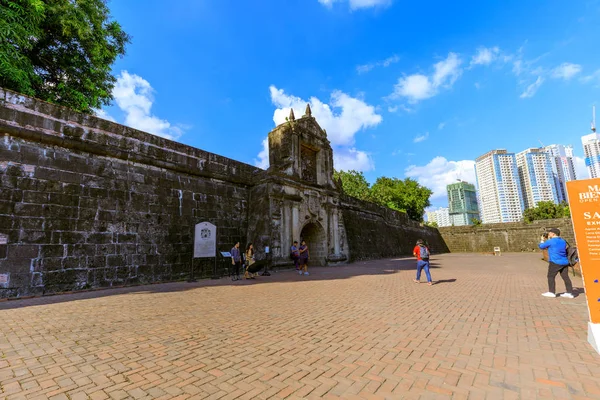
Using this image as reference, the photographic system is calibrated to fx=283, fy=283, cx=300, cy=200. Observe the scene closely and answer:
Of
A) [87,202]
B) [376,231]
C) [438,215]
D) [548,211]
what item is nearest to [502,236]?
[548,211]

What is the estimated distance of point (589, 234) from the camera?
12.3ft

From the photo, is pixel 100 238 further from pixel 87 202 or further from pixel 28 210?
pixel 28 210

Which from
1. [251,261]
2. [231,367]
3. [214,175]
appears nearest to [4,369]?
[231,367]

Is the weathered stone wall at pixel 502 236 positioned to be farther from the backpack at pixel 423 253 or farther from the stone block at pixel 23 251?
the stone block at pixel 23 251

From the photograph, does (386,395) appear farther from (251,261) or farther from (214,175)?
(214,175)

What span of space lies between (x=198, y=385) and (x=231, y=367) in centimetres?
44

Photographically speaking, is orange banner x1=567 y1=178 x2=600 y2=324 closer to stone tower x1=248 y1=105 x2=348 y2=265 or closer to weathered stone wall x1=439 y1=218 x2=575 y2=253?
stone tower x1=248 y1=105 x2=348 y2=265

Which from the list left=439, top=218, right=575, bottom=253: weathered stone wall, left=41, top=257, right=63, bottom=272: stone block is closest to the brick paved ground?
left=41, top=257, right=63, bottom=272: stone block

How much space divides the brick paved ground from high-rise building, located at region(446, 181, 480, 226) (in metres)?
135

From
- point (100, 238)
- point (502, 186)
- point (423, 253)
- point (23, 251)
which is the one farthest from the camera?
point (502, 186)

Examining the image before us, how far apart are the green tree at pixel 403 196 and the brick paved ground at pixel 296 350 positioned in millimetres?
38427

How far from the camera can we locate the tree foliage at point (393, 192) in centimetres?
4251

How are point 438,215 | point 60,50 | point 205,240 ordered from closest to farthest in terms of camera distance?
point 205,240, point 60,50, point 438,215

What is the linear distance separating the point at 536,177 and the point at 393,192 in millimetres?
63087
